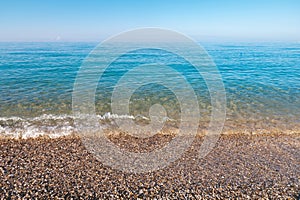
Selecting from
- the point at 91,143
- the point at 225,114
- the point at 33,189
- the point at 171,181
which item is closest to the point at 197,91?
the point at 225,114

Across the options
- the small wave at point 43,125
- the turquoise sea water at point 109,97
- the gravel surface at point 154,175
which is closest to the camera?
the gravel surface at point 154,175

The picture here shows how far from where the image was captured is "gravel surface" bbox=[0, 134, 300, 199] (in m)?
5.36

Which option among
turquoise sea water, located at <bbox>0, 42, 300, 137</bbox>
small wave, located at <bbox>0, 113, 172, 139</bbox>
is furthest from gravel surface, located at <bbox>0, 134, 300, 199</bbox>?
turquoise sea water, located at <bbox>0, 42, 300, 137</bbox>

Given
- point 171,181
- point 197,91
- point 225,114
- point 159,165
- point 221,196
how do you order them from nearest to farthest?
point 221,196, point 171,181, point 159,165, point 225,114, point 197,91

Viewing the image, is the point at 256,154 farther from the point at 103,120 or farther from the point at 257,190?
the point at 103,120

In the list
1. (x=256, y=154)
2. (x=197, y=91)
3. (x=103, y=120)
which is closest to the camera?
(x=256, y=154)

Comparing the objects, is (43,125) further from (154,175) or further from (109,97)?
(154,175)

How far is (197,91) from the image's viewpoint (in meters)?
16.0

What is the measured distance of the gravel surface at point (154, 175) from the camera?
5363 millimetres

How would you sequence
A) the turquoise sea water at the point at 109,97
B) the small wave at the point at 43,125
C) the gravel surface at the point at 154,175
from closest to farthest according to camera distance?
the gravel surface at the point at 154,175, the small wave at the point at 43,125, the turquoise sea water at the point at 109,97

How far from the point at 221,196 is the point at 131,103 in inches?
330

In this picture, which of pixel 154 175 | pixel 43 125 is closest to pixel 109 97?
pixel 43 125

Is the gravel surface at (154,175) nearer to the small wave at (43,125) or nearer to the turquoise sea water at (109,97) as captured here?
the small wave at (43,125)

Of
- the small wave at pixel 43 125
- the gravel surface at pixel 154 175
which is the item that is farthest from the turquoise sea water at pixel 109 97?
the gravel surface at pixel 154 175
